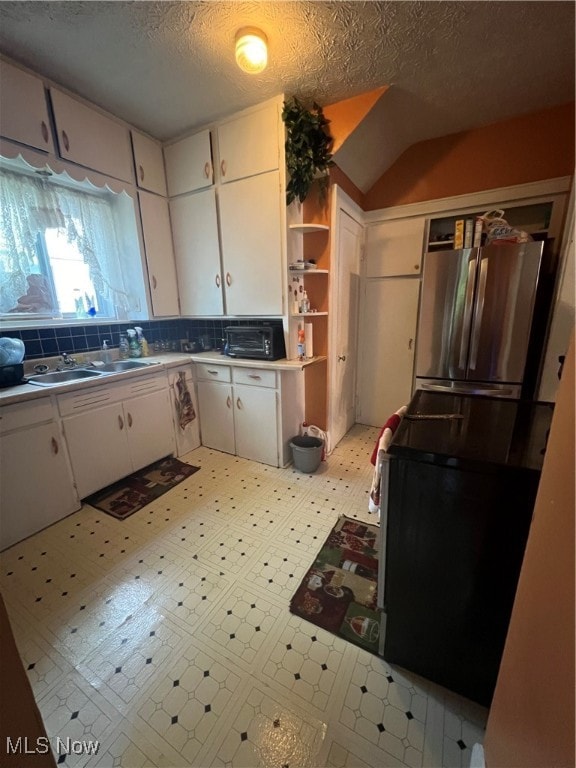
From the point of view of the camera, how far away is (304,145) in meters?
2.07

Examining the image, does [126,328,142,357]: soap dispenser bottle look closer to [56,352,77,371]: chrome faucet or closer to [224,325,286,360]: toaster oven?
[56,352,77,371]: chrome faucet

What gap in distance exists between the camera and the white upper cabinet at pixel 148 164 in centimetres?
242

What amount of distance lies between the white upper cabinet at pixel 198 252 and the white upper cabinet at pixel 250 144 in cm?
27

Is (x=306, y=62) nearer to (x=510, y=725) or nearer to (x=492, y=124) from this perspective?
(x=492, y=124)

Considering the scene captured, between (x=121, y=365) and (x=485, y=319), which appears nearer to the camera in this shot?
(x=485, y=319)

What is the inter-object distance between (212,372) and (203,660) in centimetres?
195

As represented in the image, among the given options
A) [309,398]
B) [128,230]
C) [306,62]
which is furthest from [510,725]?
[128,230]

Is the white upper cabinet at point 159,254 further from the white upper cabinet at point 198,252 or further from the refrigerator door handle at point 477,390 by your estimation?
the refrigerator door handle at point 477,390

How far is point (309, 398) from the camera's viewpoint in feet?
9.10

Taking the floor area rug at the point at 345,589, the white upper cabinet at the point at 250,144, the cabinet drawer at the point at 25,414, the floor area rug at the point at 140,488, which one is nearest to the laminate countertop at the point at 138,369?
the cabinet drawer at the point at 25,414

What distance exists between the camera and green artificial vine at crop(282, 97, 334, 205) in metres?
2.03

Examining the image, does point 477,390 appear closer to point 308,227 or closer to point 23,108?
point 308,227

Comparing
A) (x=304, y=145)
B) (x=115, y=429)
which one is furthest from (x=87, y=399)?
(x=304, y=145)

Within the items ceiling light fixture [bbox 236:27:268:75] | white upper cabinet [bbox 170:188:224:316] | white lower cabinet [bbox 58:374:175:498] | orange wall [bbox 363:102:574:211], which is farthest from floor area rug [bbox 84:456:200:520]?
orange wall [bbox 363:102:574:211]
